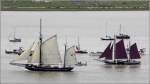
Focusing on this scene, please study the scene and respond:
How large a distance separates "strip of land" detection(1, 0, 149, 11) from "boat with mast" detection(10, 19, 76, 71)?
190 ft

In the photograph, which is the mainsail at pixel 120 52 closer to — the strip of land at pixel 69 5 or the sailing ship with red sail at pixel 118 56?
the sailing ship with red sail at pixel 118 56

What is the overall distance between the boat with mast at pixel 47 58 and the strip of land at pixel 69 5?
190 ft

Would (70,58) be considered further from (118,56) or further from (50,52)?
(118,56)

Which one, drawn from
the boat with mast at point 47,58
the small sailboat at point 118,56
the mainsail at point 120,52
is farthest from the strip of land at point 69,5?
the boat with mast at point 47,58

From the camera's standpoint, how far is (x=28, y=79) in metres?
34.9

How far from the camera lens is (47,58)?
37.7 metres

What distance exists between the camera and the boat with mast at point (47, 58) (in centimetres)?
3741

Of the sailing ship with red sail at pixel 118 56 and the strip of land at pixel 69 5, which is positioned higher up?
the strip of land at pixel 69 5

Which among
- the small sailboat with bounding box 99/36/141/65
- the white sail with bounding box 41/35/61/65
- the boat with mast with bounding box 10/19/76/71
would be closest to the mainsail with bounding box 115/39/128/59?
the small sailboat with bounding box 99/36/141/65

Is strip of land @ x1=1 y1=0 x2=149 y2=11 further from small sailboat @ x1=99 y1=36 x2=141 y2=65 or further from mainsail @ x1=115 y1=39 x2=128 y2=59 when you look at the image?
mainsail @ x1=115 y1=39 x2=128 y2=59

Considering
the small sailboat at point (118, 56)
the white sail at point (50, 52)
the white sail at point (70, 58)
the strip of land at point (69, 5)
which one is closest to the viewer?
the white sail at point (70, 58)

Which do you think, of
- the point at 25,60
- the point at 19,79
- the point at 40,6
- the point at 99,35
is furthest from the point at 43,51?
the point at 40,6

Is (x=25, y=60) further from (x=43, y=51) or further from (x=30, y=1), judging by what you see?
(x=30, y=1)

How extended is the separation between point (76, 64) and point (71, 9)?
6075 centimetres
